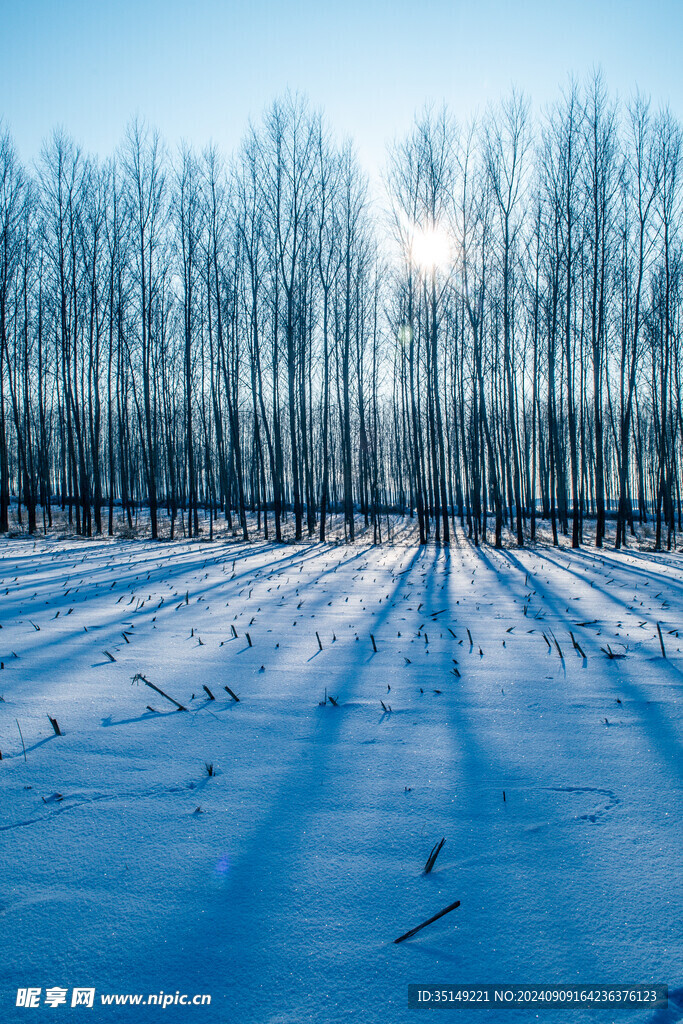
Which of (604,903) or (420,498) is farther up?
(420,498)

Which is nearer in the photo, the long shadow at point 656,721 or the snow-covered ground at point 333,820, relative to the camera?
the snow-covered ground at point 333,820

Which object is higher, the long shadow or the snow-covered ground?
the snow-covered ground

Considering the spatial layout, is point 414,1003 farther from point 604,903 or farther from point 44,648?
point 44,648

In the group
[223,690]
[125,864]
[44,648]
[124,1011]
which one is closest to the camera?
[124,1011]

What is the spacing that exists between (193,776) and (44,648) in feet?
6.89

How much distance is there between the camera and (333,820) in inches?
58.4

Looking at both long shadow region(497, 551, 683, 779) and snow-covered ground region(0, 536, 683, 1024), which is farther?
long shadow region(497, 551, 683, 779)

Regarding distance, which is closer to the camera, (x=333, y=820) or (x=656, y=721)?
(x=333, y=820)

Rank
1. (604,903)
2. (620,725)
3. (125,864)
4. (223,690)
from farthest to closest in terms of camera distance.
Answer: (223,690) < (620,725) < (125,864) < (604,903)

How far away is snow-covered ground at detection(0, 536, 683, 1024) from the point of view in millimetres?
1000

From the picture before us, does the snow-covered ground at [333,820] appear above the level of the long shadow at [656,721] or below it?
above

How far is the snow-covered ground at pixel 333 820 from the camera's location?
1.00 m

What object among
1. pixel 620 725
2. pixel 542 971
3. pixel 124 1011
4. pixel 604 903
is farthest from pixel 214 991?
pixel 620 725

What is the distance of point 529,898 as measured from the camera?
118cm
